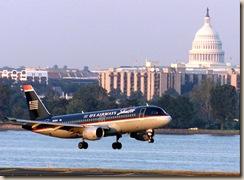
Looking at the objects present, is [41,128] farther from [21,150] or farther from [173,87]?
[173,87]

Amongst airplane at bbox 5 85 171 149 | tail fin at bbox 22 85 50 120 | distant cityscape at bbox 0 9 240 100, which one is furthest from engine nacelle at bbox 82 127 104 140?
distant cityscape at bbox 0 9 240 100

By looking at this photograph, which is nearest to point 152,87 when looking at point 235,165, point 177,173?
point 235,165

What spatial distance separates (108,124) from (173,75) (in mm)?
100281

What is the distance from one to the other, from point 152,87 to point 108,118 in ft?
288

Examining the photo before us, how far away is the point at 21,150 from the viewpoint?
8056 cm

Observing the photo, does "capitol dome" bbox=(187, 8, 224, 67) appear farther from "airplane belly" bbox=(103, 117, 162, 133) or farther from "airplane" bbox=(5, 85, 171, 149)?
"airplane belly" bbox=(103, 117, 162, 133)

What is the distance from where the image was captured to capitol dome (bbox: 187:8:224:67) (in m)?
159

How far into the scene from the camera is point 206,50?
583ft

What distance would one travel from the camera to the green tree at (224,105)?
100375 mm

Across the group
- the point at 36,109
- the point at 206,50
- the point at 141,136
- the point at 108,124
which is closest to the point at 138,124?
the point at 141,136

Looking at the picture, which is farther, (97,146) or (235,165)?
(97,146)

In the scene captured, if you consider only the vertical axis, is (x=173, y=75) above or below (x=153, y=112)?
above

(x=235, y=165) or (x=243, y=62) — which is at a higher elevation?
(x=243, y=62)

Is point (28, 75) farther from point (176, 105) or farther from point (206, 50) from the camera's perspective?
point (176, 105)
